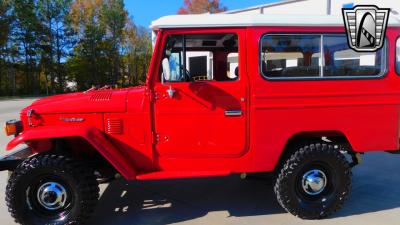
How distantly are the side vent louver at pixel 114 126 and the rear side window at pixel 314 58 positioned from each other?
5.44 feet

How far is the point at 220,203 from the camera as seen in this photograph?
4.97 m

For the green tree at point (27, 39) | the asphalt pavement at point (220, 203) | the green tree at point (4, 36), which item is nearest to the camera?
the asphalt pavement at point (220, 203)

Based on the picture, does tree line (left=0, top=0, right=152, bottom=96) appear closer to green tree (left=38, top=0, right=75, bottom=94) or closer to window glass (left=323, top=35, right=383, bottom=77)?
green tree (left=38, top=0, right=75, bottom=94)

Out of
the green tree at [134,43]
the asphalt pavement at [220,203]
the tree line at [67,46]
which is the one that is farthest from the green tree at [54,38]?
the asphalt pavement at [220,203]

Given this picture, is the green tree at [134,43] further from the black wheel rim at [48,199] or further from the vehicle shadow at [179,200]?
the black wheel rim at [48,199]

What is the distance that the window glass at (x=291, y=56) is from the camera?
427cm

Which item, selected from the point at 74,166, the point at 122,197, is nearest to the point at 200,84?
the point at 74,166

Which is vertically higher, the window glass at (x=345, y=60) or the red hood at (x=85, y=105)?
the window glass at (x=345, y=60)

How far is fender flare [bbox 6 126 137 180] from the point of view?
398 centimetres

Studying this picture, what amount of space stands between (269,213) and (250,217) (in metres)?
0.27

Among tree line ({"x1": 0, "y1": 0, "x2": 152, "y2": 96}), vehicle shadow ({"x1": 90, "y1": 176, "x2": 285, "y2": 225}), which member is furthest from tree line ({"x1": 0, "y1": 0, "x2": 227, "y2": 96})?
vehicle shadow ({"x1": 90, "y1": 176, "x2": 285, "y2": 225})

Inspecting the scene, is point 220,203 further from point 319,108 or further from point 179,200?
point 319,108

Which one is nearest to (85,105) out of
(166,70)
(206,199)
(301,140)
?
(166,70)

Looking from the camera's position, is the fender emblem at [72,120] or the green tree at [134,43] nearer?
the fender emblem at [72,120]
